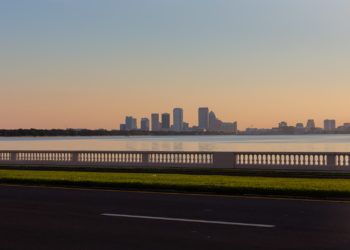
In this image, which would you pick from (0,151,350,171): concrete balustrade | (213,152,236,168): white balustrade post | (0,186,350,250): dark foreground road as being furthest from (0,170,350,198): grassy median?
(213,152,236,168): white balustrade post

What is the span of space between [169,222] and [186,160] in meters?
19.4

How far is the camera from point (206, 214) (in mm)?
12500

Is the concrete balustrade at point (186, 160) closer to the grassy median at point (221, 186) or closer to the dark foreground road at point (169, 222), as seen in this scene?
the grassy median at point (221, 186)

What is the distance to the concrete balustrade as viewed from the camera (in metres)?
27.1

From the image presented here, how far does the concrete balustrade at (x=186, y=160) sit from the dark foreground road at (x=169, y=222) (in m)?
12.2

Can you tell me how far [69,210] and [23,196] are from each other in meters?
3.74

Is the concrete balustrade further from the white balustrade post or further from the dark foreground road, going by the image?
the dark foreground road

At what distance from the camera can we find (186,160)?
101 ft

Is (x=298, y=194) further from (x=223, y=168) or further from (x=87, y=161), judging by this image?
(x=87, y=161)

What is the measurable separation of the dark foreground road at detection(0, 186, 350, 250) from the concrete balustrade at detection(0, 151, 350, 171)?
40.0ft

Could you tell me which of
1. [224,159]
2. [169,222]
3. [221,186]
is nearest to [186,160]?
[224,159]

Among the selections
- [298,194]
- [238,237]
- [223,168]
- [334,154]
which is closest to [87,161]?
[223,168]

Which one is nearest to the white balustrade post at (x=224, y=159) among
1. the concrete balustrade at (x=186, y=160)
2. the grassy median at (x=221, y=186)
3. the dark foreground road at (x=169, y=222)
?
the concrete balustrade at (x=186, y=160)

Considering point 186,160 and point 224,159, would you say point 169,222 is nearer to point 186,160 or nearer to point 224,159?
point 224,159
